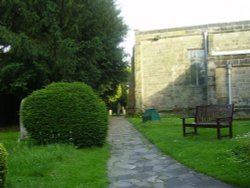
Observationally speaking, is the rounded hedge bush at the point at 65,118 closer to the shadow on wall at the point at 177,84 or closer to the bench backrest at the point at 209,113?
the bench backrest at the point at 209,113

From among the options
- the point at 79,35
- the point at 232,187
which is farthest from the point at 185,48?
the point at 232,187

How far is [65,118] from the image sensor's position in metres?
11.5

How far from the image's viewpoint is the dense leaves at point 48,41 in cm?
1848

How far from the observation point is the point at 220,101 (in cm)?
2411

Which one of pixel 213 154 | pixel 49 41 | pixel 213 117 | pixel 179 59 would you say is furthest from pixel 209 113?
pixel 179 59

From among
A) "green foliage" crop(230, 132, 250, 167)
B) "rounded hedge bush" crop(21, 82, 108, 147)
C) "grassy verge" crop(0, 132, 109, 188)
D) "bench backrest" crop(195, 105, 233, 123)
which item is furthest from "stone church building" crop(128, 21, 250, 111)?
"grassy verge" crop(0, 132, 109, 188)

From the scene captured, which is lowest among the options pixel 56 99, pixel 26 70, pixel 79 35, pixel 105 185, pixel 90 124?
pixel 105 185

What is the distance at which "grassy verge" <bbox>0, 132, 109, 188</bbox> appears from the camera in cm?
676

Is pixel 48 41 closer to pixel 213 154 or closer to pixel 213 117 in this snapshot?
pixel 213 117

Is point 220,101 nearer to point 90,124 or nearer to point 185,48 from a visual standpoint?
point 185,48

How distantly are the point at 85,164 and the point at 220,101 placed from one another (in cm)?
1685

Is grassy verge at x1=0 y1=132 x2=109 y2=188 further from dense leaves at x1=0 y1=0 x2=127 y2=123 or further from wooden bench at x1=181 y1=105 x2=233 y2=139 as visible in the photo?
dense leaves at x1=0 y1=0 x2=127 y2=123

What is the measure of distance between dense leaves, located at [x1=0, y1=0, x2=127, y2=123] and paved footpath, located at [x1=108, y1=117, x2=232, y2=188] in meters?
8.80

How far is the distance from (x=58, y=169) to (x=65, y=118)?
3594 millimetres
